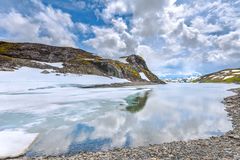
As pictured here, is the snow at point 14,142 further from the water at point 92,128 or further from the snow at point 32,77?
the snow at point 32,77

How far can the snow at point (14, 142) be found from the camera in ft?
44.3

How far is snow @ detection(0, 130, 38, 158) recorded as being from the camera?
1350 cm

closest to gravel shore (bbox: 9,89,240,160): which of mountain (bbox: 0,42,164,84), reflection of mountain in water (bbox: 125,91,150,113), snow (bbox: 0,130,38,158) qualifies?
snow (bbox: 0,130,38,158)

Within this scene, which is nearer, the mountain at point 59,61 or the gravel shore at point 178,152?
the gravel shore at point 178,152

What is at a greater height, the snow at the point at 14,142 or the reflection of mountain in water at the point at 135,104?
the reflection of mountain in water at the point at 135,104

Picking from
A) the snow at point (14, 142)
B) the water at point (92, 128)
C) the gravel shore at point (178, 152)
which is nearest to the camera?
the gravel shore at point (178, 152)

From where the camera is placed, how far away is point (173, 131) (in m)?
19.0

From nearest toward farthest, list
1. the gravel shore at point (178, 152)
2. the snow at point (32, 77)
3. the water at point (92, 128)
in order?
the gravel shore at point (178, 152), the water at point (92, 128), the snow at point (32, 77)

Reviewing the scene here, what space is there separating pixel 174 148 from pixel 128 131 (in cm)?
571

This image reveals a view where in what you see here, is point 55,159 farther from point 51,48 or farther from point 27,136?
point 51,48

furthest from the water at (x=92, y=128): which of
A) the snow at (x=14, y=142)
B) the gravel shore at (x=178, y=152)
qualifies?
the gravel shore at (x=178, y=152)

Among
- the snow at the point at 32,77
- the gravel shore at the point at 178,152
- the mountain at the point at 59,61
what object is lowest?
the gravel shore at the point at 178,152

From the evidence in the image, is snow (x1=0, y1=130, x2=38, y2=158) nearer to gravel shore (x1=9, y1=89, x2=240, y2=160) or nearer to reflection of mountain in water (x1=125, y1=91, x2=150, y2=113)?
gravel shore (x1=9, y1=89, x2=240, y2=160)

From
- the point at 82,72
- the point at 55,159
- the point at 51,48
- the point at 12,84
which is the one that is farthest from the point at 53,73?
the point at 55,159
